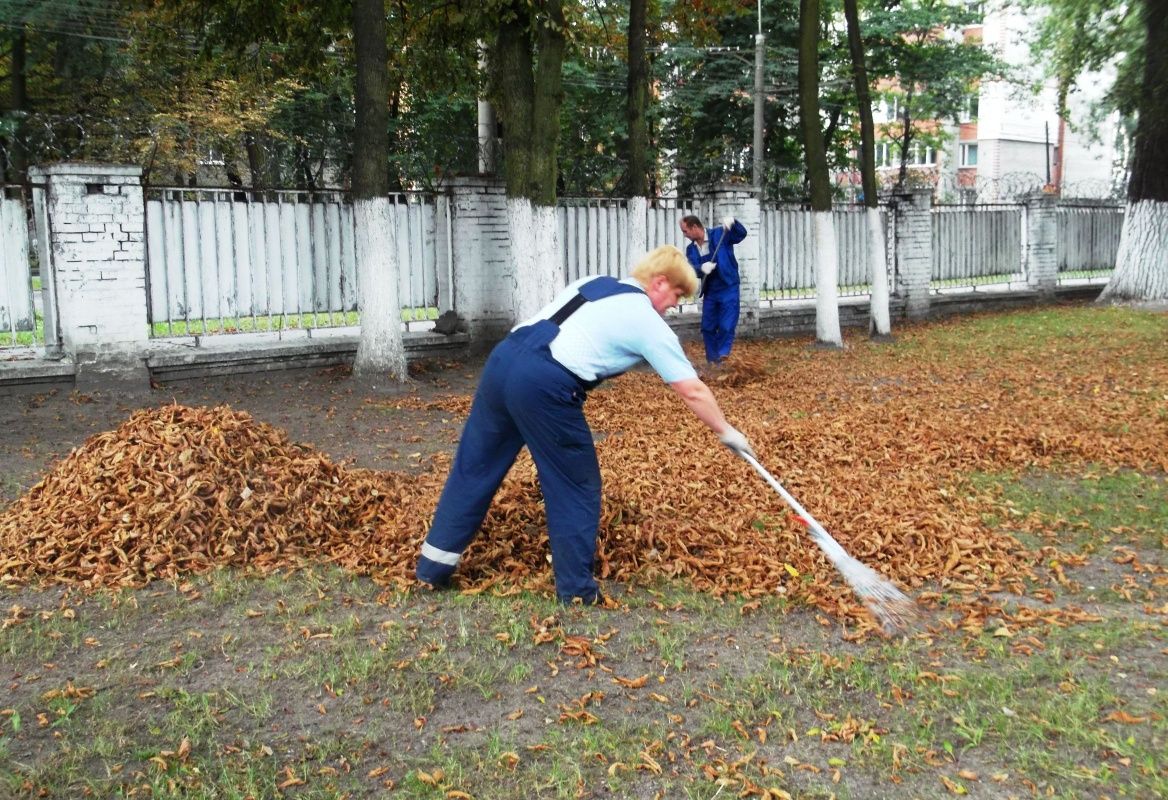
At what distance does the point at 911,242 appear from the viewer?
18.4 m

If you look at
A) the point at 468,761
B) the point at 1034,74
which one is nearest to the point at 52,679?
the point at 468,761

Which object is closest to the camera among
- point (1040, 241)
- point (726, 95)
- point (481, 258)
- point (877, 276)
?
point (481, 258)

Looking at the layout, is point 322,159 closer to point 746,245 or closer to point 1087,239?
point 746,245

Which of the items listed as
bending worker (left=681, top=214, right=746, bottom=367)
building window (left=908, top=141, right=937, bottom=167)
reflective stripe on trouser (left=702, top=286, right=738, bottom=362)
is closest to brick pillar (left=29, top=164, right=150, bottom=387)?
bending worker (left=681, top=214, right=746, bottom=367)

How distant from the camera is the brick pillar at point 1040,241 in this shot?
21.3m

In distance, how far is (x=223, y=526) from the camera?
217 inches

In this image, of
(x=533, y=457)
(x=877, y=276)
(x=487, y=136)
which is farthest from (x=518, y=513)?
(x=487, y=136)

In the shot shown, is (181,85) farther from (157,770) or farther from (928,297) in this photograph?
(157,770)

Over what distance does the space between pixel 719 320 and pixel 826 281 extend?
9.97 feet

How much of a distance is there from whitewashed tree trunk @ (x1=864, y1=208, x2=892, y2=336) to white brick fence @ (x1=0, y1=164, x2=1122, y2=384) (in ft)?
4.44

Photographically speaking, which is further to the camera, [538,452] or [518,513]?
[518,513]

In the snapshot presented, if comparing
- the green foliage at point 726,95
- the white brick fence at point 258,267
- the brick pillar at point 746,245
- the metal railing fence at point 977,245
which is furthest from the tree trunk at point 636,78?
the green foliage at point 726,95

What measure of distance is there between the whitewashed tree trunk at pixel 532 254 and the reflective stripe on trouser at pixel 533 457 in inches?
256

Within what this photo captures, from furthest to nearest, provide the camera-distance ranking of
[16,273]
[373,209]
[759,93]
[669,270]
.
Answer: [759,93] < [373,209] < [16,273] < [669,270]
